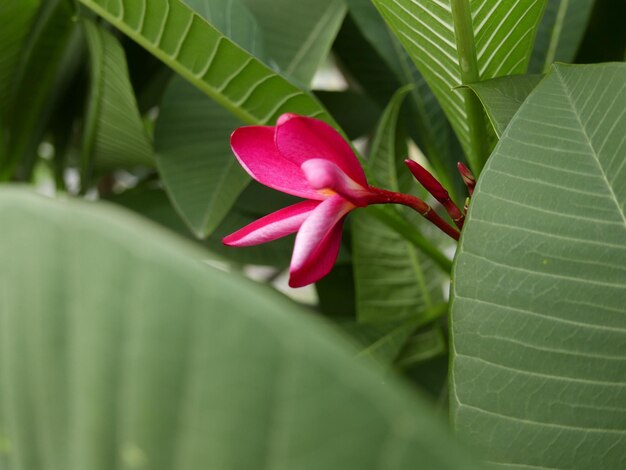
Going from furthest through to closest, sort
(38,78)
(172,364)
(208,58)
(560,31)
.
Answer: (38,78), (560,31), (208,58), (172,364)

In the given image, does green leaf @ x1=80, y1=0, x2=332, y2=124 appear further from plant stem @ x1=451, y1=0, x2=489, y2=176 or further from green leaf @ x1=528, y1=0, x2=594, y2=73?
green leaf @ x1=528, y1=0, x2=594, y2=73

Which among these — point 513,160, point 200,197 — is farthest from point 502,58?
point 200,197

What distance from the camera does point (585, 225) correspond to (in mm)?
312

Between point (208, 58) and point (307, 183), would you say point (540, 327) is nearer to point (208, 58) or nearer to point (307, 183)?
point (307, 183)

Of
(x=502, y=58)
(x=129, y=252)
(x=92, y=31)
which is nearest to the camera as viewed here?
(x=129, y=252)

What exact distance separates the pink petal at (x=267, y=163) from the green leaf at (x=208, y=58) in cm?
9

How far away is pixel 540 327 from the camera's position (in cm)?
31

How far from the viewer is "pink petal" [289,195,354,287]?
0.33 meters

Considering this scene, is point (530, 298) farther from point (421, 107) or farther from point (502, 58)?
point (421, 107)

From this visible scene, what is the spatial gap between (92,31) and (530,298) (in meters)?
0.40

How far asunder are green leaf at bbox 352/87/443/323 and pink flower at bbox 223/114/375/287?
21 centimetres

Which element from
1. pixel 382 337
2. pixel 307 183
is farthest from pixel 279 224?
pixel 382 337

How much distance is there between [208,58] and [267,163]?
13 cm

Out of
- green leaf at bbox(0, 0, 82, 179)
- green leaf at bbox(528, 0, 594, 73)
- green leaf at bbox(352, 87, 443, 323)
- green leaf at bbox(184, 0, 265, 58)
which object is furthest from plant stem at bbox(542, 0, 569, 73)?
green leaf at bbox(0, 0, 82, 179)
